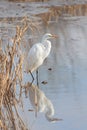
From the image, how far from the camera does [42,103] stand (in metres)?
9.11

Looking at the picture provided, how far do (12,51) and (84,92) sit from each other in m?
1.76

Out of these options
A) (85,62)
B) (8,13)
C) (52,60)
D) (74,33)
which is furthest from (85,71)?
(8,13)

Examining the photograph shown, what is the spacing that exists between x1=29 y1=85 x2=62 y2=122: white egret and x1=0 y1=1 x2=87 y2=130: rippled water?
73 millimetres

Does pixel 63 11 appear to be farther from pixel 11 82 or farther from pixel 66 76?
pixel 11 82

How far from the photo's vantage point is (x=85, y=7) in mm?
22172

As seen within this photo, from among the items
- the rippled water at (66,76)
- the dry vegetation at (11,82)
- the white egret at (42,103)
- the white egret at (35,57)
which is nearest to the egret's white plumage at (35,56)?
the white egret at (35,57)

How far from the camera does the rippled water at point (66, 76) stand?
26.4 feet

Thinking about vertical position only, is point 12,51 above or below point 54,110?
above

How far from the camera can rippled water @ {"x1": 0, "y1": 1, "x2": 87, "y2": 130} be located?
8055mm

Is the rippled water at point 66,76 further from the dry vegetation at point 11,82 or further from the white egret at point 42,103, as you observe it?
the dry vegetation at point 11,82

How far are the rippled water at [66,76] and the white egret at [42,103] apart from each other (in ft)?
0.24

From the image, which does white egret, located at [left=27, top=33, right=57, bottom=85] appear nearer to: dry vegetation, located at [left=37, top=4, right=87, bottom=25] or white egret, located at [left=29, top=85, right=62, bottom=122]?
white egret, located at [left=29, top=85, right=62, bottom=122]

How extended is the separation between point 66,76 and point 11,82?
2387mm

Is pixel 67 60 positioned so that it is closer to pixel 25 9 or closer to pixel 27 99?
pixel 27 99
